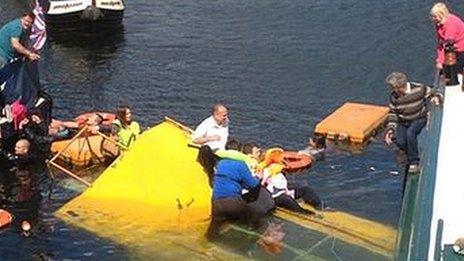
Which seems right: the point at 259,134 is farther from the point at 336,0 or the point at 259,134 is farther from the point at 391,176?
the point at 336,0

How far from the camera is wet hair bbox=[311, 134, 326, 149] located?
844 inches

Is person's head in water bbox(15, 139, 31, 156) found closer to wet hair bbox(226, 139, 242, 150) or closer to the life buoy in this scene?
wet hair bbox(226, 139, 242, 150)

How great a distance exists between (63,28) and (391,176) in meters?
21.0

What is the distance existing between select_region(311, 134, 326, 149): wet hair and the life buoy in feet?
4.59

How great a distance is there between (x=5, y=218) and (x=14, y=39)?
478 cm

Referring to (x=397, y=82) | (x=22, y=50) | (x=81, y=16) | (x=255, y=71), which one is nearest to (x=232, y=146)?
(x=397, y=82)

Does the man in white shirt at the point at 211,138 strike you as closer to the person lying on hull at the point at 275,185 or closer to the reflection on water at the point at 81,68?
the person lying on hull at the point at 275,185

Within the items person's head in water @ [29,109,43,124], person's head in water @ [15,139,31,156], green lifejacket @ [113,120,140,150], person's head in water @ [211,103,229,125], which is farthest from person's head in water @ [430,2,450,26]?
person's head in water @ [29,109,43,124]

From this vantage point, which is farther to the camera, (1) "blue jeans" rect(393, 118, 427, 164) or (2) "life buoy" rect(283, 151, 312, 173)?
(2) "life buoy" rect(283, 151, 312, 173)

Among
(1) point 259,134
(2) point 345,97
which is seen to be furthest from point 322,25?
(1) point 259,134

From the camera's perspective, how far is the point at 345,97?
85.6 feet

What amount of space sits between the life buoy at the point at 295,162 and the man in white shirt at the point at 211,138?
2.86 metres

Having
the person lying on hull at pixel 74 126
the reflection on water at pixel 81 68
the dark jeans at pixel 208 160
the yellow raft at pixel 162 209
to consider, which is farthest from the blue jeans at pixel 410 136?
the reflection on water at pixel 81 68

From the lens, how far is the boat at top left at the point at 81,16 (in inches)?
1415
